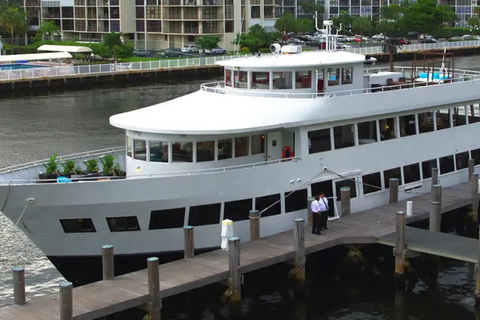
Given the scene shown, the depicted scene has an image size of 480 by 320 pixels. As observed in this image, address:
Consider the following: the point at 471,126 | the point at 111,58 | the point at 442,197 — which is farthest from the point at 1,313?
the point at 111,58

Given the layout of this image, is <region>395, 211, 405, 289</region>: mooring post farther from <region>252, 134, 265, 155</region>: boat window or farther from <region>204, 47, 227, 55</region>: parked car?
<region>204, 47, 227, 55</region>: parked car

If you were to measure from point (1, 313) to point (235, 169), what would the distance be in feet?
26.2

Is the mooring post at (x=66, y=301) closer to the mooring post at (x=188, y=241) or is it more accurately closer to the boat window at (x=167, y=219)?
the mooring post at (x=188, y=241)

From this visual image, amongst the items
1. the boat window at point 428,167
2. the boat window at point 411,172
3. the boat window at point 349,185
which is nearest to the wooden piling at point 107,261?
the boat window at point 349,185

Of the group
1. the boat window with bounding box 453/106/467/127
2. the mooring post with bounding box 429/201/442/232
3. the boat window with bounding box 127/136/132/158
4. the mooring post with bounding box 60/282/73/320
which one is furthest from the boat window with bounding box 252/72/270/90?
the mooring post with bounding box 60/282/73/320

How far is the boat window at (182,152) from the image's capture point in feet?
85.3

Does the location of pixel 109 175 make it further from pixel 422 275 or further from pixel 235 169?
pixel 422 275

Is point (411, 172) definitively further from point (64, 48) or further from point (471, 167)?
point (64, 48)

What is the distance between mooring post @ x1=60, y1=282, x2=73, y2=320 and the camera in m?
20.2

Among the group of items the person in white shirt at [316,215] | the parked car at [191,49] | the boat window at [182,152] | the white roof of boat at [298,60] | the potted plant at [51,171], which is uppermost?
the white roof of boat at [298,60]

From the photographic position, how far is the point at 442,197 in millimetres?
30656

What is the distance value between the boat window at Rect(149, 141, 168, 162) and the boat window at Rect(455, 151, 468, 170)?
11.8 m

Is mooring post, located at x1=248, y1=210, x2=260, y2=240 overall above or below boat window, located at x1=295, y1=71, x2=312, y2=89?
below

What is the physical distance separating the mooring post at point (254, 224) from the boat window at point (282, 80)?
4945mm
